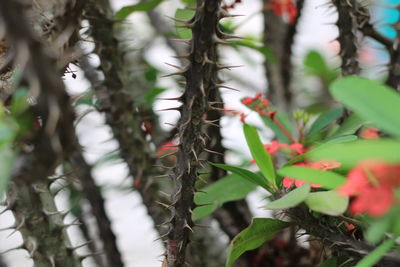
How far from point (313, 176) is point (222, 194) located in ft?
1.15

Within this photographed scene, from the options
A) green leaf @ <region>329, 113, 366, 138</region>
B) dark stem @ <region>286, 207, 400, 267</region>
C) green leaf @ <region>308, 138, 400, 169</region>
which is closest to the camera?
green leaf @ <region>308, 138, 400, 169</region>

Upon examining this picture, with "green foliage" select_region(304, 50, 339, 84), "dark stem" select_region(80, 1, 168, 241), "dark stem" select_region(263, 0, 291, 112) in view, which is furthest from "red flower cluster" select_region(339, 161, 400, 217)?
A: "green foliage" select_region(304, 50, 339, 84)

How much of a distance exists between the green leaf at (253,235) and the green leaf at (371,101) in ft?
0.78

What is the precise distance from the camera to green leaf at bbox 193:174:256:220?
760 millimetres

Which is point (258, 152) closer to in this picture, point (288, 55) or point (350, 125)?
point (350, 125)

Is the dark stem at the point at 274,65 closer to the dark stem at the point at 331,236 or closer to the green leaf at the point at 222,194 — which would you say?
the green leaf at the point at 222,194

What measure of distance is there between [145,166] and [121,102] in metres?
0.13

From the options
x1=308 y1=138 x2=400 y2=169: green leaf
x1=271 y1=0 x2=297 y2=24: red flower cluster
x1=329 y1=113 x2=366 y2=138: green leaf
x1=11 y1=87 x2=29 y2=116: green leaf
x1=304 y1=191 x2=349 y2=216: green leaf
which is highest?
x1=271 y1=0 x2=297 y2=24: red flower cluster

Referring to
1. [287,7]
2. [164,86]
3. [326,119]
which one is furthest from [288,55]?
[326,119]

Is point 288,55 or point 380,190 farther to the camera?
point 288,55

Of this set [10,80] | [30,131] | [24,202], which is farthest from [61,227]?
[30,131]

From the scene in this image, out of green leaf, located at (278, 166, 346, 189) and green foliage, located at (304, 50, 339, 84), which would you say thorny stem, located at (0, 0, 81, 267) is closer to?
green leaf, located at (278, 166, 346, 189)

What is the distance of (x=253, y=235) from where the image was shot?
59 centimetres

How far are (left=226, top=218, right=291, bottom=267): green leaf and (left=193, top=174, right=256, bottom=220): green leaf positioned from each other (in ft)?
0.54
